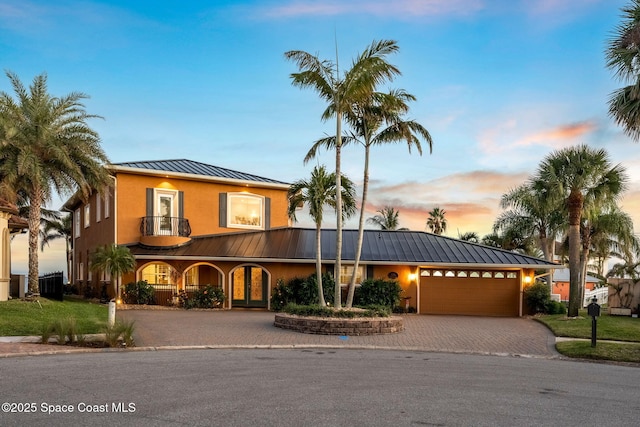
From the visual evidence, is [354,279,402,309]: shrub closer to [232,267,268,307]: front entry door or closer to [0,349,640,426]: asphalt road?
[232,267,268,307]: front entry door

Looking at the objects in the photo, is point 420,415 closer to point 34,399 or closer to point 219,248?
point 34,399

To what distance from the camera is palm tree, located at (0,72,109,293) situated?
60.5 ft

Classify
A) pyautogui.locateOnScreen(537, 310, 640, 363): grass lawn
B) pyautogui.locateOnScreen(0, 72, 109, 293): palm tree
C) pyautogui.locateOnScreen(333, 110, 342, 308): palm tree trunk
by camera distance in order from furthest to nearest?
pyautogui.locateOnScreen(0, 72, 109, 293): palm tree
pyautogui.locateOnScreen(333, 110, 342, 308): palm tree trunk
pyautogui.locateOnScreen(537, 310, 640, 363): grass lawn

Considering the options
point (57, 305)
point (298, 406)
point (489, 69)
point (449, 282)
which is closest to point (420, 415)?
point (298, 406)

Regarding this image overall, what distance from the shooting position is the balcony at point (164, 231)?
2442cm

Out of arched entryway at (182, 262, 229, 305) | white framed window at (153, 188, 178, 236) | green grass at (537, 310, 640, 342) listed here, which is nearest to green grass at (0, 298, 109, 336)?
arched entryway at (182, 262, 229, 305)

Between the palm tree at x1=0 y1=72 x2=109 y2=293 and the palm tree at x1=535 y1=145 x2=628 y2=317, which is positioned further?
the palm tree at x1=535 y1=145 x2=628 y2=317

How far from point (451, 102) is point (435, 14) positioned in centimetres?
523

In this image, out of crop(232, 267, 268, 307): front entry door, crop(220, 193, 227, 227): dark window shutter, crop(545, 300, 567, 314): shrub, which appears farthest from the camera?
crop(220, 193, 227, 227): dark window shutter

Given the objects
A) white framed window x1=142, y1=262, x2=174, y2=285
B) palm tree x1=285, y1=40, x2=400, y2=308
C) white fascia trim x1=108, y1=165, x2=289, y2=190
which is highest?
palm tree x1=285, y1=40, x2=400, y2=308

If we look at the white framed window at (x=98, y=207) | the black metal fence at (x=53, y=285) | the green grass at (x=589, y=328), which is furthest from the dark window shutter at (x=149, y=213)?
the green grass at (x=589, y=328)

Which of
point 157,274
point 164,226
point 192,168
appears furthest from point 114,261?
point 192,168

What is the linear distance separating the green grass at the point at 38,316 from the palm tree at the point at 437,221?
38355 mm

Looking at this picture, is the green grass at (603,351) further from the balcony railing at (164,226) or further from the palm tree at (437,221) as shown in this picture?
the palm tree at (437,221)
